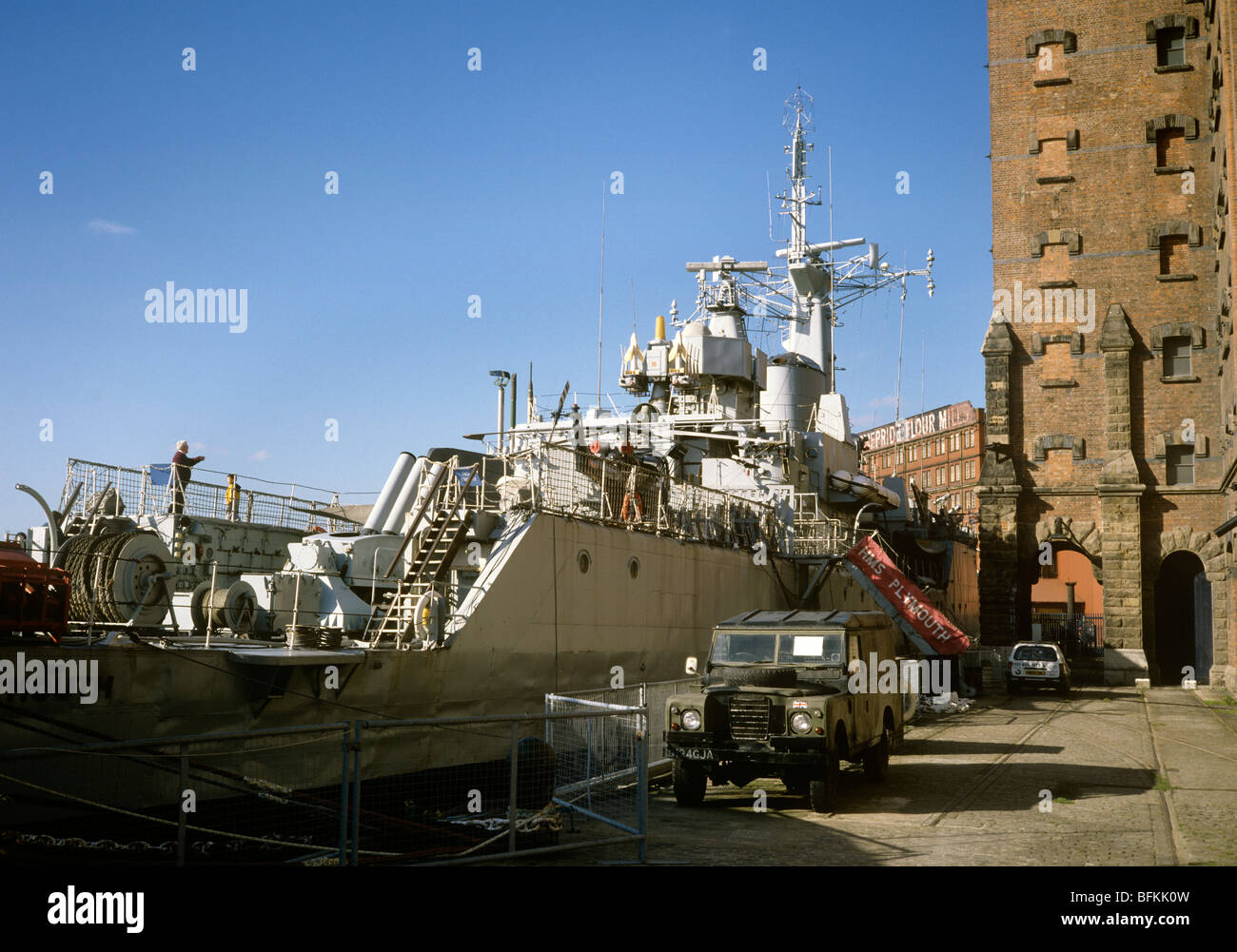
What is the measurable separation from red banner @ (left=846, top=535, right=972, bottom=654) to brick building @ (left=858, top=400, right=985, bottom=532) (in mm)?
58468

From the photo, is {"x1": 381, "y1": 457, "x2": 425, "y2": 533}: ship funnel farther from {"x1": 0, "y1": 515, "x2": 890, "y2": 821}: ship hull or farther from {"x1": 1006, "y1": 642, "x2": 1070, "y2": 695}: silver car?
{"x1": 1006, "y1": 642, "x2": 1070, "y2": 695}: silver car

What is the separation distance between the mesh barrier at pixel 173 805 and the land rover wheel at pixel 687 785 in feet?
13.3

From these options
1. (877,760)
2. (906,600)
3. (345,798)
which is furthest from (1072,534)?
(345,798)

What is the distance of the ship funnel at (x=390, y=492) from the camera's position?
20.1 meters

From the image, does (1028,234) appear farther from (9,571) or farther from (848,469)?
(9,571)

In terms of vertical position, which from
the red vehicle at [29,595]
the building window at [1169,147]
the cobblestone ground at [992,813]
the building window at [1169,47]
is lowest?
the cobblestone ground at [992,813]

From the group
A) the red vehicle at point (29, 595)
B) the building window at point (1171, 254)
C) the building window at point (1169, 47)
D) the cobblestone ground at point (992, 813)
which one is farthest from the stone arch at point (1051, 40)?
the red vehicle at point (29, 595)

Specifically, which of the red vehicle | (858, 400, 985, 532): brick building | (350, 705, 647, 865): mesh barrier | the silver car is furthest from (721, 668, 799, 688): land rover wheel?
(858, 400, 985, 532): brick building

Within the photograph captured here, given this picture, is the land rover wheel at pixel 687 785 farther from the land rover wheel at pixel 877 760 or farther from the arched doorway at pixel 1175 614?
the arched doorway at pixel 1175 614

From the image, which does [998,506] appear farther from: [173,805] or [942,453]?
[942,453]

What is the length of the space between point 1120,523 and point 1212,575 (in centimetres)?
331

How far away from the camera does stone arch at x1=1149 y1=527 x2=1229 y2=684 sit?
112ft

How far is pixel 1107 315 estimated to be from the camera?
125 ft
